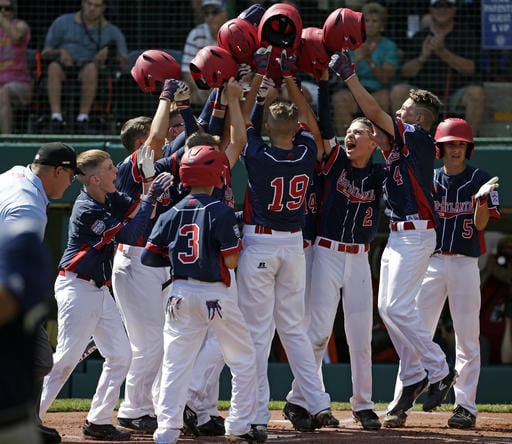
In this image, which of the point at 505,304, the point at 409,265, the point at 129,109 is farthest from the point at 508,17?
the point at 409,265

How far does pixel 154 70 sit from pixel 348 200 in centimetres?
153

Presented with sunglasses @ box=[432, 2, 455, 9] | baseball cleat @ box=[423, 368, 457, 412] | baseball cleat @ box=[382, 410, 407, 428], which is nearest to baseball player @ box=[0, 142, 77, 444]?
baseball cleat @ box=[382, 410, 407, 428]

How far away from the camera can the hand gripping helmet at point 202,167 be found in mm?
5738

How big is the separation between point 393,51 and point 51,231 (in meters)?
3.77

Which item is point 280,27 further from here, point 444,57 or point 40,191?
point 444,57

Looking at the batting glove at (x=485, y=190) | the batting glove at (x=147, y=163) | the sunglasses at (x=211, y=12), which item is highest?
the sunglasses at (x=211, y=12)

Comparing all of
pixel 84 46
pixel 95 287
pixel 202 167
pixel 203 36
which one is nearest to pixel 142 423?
pixel 95 287

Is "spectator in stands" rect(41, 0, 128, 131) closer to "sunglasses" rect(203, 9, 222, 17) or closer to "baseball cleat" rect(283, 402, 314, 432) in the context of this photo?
"sunglasses" rect(203, 9, 222, 17)

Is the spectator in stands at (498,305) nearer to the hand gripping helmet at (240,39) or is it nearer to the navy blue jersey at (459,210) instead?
the navy blue jersey at (459,210)

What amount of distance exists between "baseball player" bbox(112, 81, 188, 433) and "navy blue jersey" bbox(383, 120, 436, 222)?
142cm

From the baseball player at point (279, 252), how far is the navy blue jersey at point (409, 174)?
675mm

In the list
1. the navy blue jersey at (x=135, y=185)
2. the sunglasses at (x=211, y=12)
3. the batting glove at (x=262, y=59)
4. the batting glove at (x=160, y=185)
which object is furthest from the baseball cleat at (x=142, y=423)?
the sunglasses at (x=211, y=12)

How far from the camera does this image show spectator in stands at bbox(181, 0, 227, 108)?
33.7 feet

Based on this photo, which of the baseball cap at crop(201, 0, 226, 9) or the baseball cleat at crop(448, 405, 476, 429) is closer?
the baseball cleat at crop(448, 405, 476, 429)
